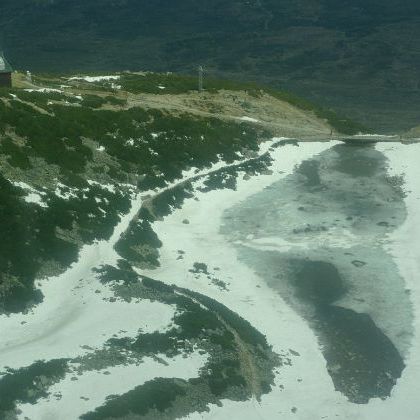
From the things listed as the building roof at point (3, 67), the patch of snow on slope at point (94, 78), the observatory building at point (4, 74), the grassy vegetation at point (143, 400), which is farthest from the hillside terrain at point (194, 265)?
the patch of snow on slope at point (94, 78)

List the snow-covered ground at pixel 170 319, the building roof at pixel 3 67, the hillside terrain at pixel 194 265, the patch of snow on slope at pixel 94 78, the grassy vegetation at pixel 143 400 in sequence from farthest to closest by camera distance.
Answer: the patch of snow on slope at pixel 94 78
the building roof at pixel 3 67
the hillside terrain at pixel 194 265
the snow-covered ground at pixel 170 319
the grassy vegetation at pixel 143 400

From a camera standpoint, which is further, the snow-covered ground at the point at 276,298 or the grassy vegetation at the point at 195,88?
the grassy vegetation at the point at 195,88

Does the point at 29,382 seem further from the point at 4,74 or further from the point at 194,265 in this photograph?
the point at 4,74

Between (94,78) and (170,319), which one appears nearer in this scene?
(170,319)

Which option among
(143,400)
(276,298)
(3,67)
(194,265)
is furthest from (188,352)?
(3,67)

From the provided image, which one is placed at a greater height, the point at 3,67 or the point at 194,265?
the point at 3,67

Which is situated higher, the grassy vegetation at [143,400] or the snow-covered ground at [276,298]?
the grassy vegetation at [143,400]

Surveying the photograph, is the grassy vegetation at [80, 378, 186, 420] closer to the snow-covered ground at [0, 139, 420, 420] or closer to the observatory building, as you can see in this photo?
the snow-covered ground at [0, 139, 420, 420]

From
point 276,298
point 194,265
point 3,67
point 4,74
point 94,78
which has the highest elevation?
→ point 3,67

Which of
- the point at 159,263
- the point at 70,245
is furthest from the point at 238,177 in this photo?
the point at 70,245

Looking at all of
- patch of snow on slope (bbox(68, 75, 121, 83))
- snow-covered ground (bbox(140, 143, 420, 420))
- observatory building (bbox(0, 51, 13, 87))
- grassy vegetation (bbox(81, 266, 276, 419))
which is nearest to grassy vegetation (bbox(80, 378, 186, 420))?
grassy vegetation (bbox(81, 266, 276, 419))

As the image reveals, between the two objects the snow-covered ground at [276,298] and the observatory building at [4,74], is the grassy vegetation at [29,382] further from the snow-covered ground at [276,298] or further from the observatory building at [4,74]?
the observatory building at [4,74]
